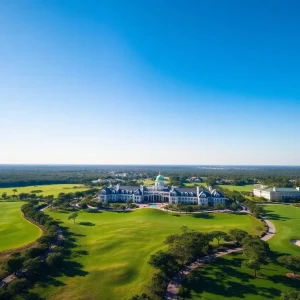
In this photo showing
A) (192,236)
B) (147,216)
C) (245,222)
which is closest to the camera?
(192,236)

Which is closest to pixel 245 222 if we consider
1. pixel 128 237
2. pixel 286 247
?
pixel 286 247

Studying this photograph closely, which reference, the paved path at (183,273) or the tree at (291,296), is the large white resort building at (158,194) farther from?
the tree at (291,296)

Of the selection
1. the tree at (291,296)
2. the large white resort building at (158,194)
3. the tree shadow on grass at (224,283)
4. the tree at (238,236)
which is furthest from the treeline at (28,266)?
the large white resort building at (158,194)

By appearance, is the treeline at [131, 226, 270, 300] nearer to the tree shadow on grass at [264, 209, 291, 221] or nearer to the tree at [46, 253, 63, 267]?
the tree at [46, 253, 63, 267]

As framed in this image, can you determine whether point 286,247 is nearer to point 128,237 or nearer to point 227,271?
point 227,271

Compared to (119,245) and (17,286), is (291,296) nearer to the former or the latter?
(119,245)

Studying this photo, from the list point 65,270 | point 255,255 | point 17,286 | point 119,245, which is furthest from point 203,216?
point 17,286
